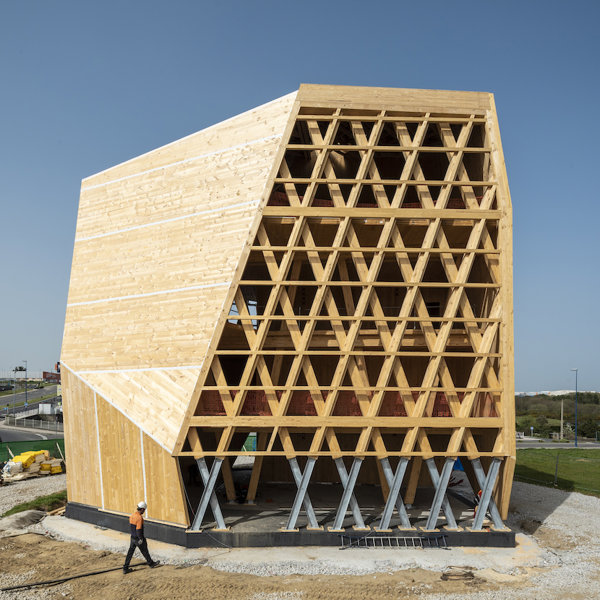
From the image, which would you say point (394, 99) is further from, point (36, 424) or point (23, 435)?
point (36, 424)

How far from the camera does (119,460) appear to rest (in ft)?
64.5

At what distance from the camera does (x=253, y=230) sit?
18703 millimetres

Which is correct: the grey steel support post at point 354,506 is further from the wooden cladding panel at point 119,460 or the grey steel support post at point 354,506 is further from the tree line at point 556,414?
the tree line at point 556,414

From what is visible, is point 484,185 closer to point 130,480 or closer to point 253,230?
point 253,230

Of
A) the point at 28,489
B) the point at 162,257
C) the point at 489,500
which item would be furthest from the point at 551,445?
the point at 162,257

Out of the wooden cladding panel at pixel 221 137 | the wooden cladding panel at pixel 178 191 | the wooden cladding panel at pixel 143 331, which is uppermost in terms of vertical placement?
the wooden cladding panel at pixel 221 137

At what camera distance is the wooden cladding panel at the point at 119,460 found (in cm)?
1916

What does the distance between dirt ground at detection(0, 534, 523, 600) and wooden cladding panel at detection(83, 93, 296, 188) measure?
49.2ft

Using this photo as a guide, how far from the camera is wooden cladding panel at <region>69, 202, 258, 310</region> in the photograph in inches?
746

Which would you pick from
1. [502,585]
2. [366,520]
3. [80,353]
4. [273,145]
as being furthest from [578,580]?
[80,353]

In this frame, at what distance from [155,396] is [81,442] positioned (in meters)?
4.61

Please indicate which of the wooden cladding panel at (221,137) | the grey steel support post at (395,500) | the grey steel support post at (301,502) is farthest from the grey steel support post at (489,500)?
the wooden cladding panel at (221,137)

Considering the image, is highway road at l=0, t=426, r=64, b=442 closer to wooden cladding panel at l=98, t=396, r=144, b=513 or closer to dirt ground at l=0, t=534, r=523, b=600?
wooden cladding panel at l=98, t=396, r=144, b=513

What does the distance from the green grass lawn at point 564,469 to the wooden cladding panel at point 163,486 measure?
22.4 meters
